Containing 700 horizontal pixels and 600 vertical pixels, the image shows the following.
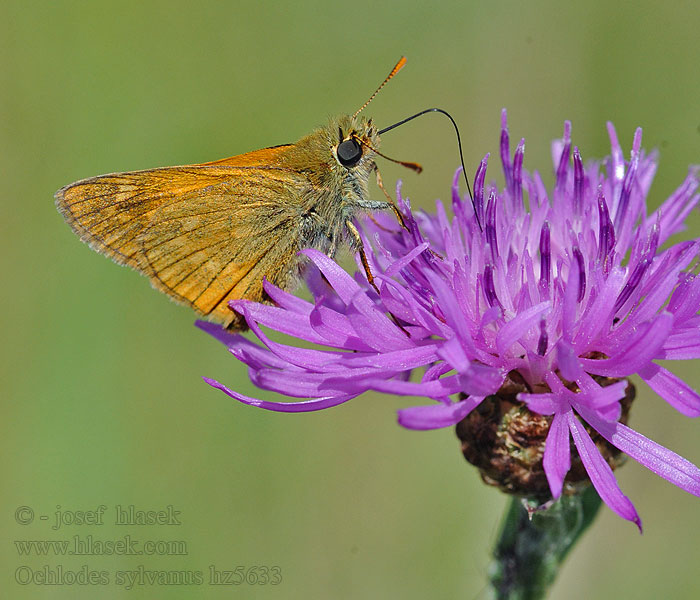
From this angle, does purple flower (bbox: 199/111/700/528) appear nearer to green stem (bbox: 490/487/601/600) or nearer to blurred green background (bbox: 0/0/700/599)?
green stem (bbox: 490/487/601/600)

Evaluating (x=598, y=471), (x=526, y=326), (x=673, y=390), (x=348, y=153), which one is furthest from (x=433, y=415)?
(x=348, y=153)

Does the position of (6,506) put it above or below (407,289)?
below

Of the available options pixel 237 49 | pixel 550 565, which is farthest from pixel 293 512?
pixel 237 49

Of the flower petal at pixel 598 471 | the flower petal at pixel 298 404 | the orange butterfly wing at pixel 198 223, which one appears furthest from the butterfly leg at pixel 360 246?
the flower petal at pixel 598 471

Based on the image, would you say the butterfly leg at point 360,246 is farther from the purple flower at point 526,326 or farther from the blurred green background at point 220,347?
the blurred green background at point 220,347

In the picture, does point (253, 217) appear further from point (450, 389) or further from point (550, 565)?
point (550, 565)

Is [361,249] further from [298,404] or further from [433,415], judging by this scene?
[433,415]
